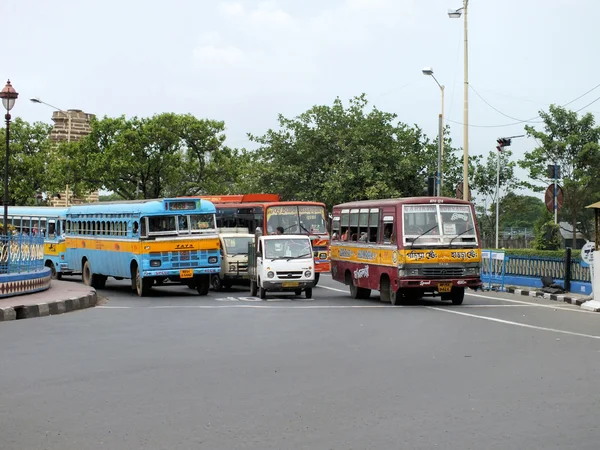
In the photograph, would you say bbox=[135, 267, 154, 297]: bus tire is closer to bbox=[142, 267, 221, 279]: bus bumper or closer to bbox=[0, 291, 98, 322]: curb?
bbox=[142, 267, 221, 279]: bus bumper

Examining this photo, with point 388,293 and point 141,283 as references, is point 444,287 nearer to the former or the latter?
point 388,293

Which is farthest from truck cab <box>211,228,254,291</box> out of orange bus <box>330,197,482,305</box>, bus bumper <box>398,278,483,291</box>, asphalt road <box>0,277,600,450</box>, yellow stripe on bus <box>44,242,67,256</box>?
asphalt road <box>0,277,600,450</box>

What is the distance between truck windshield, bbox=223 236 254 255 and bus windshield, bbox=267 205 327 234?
2178 mm

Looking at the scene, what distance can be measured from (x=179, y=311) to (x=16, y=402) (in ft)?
38.0

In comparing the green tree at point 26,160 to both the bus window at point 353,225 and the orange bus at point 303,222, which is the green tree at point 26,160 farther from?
the bus window at point 353,225

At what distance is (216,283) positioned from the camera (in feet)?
96.2

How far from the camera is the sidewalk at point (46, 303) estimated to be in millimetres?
18594

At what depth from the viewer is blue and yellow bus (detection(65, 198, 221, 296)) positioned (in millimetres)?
25750

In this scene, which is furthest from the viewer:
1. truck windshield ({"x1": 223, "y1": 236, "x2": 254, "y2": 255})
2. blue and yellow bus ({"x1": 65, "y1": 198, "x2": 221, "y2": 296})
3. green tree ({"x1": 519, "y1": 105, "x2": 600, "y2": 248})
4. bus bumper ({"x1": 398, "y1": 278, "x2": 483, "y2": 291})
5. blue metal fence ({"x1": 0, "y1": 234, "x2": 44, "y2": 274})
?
green tree ({"x1": 519, "y1": 105, "x2": 600, "y2": 248})

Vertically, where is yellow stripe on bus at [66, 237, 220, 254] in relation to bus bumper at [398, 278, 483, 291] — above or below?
above

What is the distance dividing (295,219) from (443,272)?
987cm

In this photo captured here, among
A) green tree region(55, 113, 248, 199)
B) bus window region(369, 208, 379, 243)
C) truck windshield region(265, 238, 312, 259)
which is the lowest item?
truck windshield region(265, 238, 312, 259)

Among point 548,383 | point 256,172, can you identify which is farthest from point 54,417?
point 256,172

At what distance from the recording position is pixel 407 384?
32.9ft
